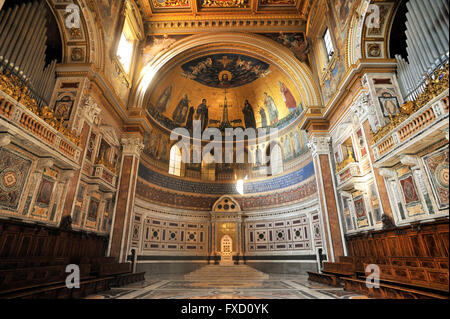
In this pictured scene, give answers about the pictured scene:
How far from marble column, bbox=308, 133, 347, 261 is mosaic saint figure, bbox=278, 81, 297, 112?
449cm

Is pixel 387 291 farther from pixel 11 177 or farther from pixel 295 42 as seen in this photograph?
pixel 295 42

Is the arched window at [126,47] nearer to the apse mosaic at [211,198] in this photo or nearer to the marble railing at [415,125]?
the apse mosaic at [211,198]

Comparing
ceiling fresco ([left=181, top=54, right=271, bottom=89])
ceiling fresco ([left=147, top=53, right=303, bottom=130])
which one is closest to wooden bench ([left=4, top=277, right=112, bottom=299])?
ceiling fresco ([left=147, top=53, right=303, bottom=130])

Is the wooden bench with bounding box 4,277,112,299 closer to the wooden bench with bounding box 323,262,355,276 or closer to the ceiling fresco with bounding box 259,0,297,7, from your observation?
the wooden bench with bounding box 323,262,355,276

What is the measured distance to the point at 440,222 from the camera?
6523mm

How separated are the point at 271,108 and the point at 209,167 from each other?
24.8ft

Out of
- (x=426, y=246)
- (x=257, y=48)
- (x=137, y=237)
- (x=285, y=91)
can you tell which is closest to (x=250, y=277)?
(x=137, y=237)

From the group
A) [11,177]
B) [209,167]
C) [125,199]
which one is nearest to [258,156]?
[209,167]

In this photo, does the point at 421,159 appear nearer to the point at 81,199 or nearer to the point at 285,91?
the point at 285,91

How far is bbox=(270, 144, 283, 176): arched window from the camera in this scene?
61.2 feet

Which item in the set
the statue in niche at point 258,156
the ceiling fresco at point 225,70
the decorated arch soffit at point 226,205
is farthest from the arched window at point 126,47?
the decorated arch soffit at point 226,205

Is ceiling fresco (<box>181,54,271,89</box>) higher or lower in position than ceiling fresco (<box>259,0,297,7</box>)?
lower

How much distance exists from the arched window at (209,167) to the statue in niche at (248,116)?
14.6 ft

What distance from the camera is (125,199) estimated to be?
43.4ft
